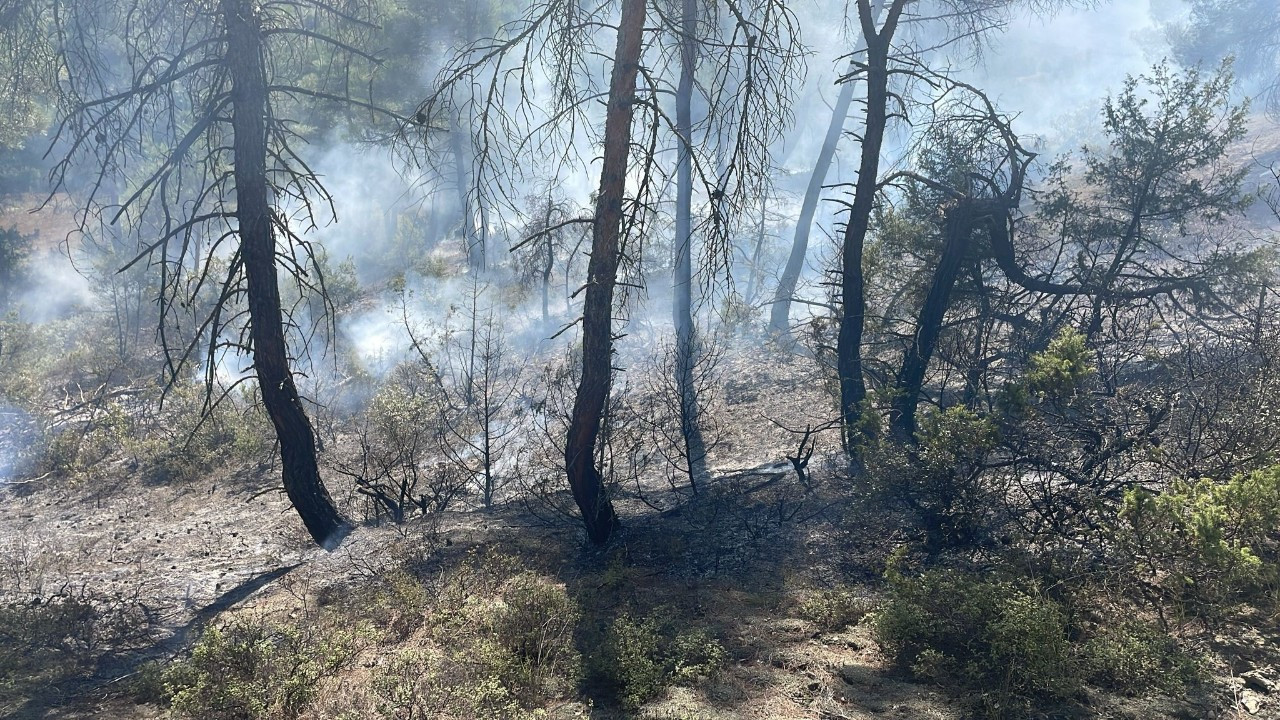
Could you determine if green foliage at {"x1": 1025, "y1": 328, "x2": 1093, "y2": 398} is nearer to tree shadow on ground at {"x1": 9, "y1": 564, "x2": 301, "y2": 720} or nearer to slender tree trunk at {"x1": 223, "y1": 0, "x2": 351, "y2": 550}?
slender tree trunk at {"x1": 223, "y1": 0, "x2": 351, "y2": 550}

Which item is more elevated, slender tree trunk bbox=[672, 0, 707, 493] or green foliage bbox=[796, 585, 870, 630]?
slender tree trunk bbox=[672, 0, 707, 493]

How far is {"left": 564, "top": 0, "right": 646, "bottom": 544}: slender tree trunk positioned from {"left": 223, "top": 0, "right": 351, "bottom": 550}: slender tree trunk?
8.99 feet

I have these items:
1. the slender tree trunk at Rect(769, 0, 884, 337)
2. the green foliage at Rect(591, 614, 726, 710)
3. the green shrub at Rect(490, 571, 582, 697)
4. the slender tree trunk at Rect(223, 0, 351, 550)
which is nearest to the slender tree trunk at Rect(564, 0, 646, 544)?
the green shrub at Rect(490, 571, 582, 697)

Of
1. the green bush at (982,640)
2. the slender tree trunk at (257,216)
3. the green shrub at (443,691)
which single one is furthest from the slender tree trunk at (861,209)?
the slender tree trunk at (257,216)

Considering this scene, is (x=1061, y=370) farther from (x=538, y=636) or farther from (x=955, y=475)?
(x=538, y=636)

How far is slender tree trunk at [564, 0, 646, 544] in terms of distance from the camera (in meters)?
5.62

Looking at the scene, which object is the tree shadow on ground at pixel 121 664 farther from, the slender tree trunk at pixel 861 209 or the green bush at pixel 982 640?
the slender tree trunk at pixel 861 209

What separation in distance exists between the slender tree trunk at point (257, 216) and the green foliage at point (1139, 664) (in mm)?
6232

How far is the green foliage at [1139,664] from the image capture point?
3590mm

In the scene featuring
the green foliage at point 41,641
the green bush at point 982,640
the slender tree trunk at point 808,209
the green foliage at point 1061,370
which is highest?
the slender tree trunk at point 808,209

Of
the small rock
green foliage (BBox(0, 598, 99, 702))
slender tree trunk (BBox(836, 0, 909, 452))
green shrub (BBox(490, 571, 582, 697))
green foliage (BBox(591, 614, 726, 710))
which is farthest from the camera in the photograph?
slender tree trunk (BBox(836, 0, 909, 452))

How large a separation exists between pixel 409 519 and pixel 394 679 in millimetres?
4142

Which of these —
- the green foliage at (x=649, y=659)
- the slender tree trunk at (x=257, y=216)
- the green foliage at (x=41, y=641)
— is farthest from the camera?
the slender tree trunk at (x=257, y=216)

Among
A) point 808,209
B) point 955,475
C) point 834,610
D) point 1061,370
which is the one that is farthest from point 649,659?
point 808,209
